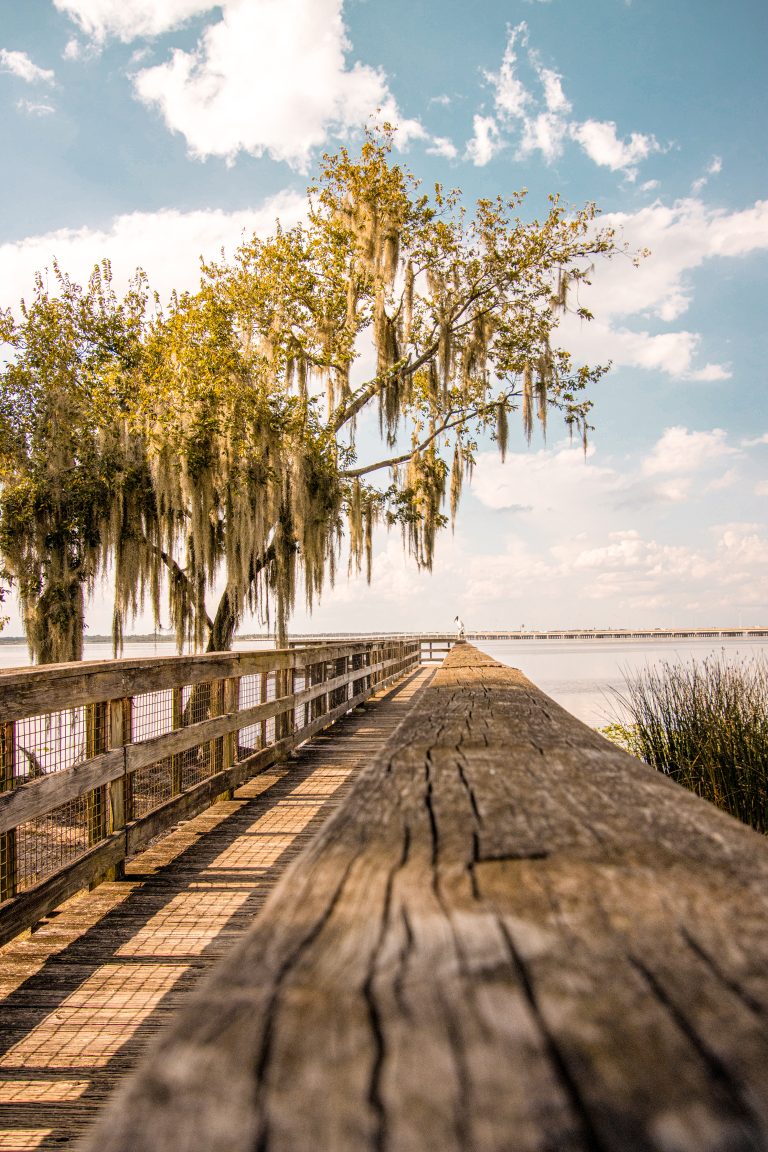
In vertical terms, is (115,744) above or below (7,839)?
above

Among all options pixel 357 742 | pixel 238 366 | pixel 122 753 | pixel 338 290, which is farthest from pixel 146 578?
pixel 122 753

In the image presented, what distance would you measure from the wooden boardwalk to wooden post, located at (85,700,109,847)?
30 centimetres

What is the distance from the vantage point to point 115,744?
388 cm

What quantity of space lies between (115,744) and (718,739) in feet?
19.7

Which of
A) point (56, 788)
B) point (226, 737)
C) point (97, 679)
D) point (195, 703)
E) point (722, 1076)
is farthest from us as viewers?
point (226, 737)

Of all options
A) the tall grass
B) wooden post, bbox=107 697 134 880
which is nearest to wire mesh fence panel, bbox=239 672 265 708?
wooden post, bbox=107 697 134 880

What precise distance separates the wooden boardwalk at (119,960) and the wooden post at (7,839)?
1.06 ft

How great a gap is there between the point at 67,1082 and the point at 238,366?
9.66 meters

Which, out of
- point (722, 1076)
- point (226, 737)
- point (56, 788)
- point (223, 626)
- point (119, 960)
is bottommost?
point (119, 960)

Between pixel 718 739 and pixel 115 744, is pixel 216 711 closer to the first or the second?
pixel 115 744

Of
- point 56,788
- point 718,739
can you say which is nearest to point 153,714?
point 56,788

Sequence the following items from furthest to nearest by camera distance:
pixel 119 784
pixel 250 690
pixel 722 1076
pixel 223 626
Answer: pixel 223 626
pixel 250 690
pixel 119 784
pixel 722 1076

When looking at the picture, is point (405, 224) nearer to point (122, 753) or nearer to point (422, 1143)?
point (122, 753)

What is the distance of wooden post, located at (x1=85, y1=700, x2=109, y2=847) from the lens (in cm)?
379
